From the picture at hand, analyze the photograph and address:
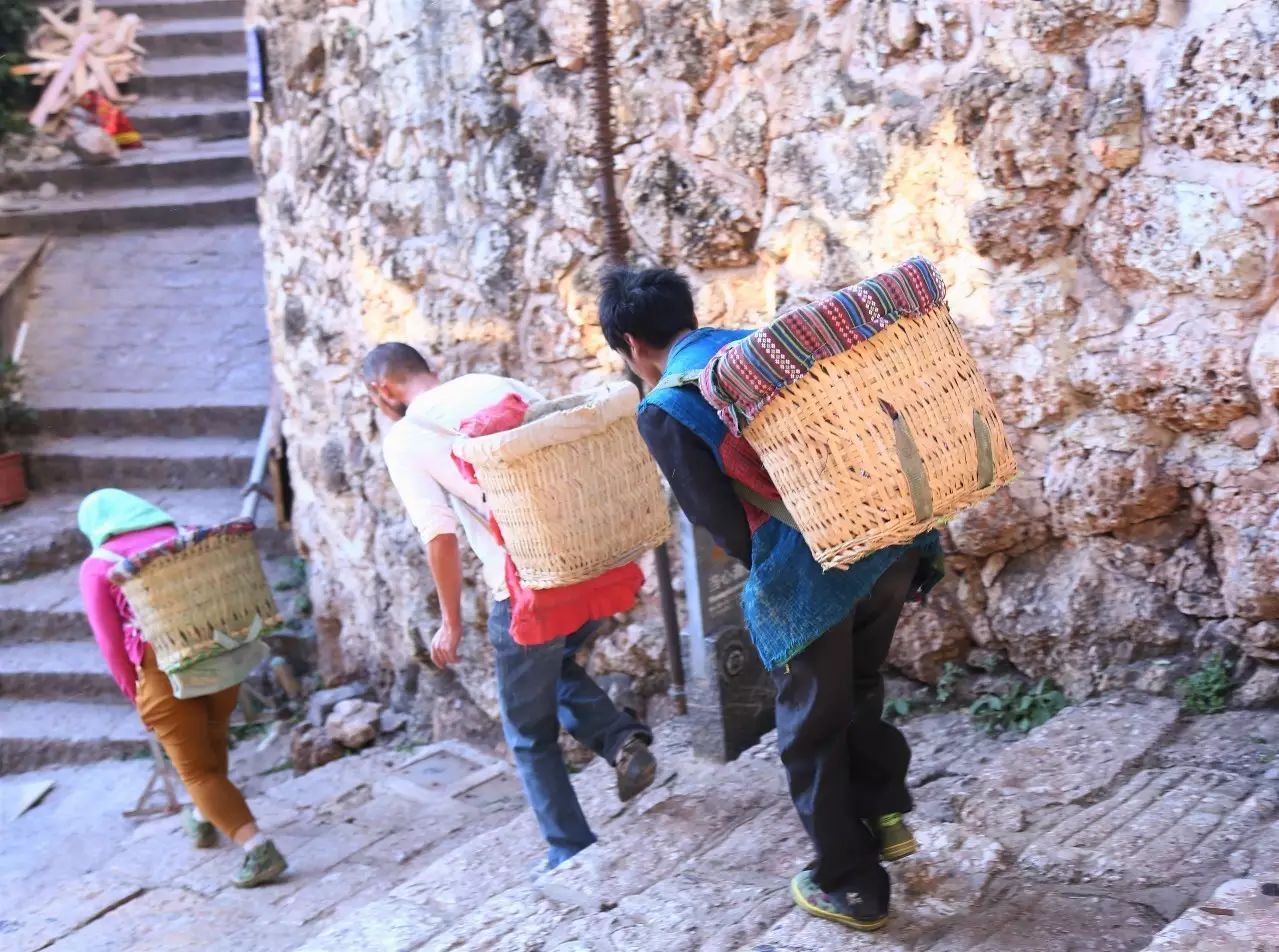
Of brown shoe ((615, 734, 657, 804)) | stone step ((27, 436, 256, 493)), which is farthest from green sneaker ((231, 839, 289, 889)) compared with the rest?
stone step ((27, 436, 256, 493))

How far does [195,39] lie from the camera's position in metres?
11.0

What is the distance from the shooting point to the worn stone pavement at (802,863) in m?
2.50

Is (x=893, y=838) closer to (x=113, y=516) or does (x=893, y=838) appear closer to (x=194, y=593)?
(x=194, y=593)

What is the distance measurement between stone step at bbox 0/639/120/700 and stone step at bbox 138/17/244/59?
242 inches

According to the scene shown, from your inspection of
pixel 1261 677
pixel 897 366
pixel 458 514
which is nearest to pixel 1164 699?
pixel 1261 677

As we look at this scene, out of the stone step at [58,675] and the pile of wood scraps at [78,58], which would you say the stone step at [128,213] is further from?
the stone step at [58,675]

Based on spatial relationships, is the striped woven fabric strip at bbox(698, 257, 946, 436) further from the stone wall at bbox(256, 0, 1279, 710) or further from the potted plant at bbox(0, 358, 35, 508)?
the potted plant at bbox(0, 358, 35, 508)

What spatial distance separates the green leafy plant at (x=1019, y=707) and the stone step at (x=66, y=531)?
4874mm

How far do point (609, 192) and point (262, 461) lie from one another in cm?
386

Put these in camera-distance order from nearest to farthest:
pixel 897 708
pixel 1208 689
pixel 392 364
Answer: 1. pixel 1208 689
2. pixel 392 364
3. pixel 897 708

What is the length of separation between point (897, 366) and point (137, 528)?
314 centimetres

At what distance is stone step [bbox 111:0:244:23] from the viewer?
11188mm

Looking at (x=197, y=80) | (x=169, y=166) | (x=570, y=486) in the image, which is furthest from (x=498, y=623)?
(x=197, y=80)

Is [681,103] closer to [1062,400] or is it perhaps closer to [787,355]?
[1062,400]
